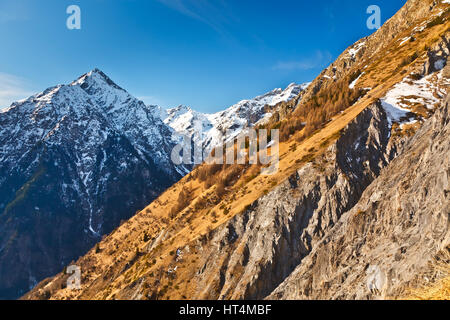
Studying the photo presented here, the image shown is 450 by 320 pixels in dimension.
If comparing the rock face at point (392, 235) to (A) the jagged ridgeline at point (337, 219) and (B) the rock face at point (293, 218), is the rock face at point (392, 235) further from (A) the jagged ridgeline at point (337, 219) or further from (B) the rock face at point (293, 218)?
(B) the rock face at point (293, 218)

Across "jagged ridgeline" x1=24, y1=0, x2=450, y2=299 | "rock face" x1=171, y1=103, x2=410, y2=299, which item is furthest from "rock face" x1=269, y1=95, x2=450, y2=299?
"rock face" x1=171, y1=103, x2=410, y2=299

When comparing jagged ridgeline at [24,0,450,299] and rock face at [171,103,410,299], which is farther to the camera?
rock face at [171,103,410,299]

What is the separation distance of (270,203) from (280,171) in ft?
34.0

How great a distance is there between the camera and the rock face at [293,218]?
140ft

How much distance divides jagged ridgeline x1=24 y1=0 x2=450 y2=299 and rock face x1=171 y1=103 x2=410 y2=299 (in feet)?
0.58

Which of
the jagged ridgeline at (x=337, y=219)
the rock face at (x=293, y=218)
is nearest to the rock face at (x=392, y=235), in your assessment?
the jagged ridgeline at (x=337, y=219)

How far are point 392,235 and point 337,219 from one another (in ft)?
41.9

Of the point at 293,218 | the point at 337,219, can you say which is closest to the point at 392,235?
the point at 337,219

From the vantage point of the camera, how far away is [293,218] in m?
46.0

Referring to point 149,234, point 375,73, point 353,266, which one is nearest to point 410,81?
point 375,73

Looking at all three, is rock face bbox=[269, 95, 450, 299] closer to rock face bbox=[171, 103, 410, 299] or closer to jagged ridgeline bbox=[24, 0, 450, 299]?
jagged ridgeline bbox=[24, 0, 450, 299]

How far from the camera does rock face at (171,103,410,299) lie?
140 ft

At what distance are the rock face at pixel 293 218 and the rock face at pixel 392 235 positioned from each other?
10.6ft

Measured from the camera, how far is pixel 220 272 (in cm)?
4659
